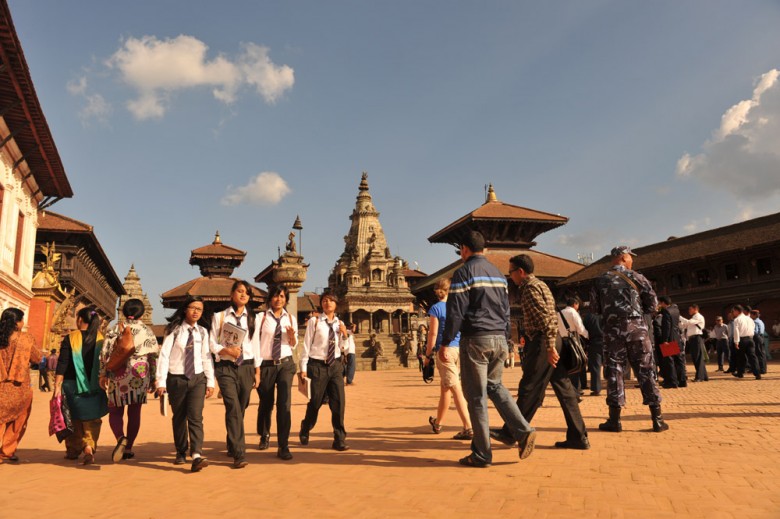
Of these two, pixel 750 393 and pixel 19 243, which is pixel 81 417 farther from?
pixel 19 243

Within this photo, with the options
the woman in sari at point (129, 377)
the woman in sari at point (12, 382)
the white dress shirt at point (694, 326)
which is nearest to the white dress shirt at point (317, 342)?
the woman in sari at point (129, 377)

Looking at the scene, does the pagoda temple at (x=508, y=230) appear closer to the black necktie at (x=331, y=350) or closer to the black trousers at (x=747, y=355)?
the black trousers at (x=747, y=355)

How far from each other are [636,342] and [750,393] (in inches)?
199

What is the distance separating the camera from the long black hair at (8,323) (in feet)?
18.5

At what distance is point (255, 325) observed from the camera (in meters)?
5.60

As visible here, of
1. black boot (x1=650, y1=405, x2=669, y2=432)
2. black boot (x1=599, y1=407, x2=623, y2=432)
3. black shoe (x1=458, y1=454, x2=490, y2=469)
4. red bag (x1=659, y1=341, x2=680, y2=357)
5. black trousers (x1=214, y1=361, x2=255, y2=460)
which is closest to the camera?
black shoe (x1=458, y1=454, x2=490, y2=469)

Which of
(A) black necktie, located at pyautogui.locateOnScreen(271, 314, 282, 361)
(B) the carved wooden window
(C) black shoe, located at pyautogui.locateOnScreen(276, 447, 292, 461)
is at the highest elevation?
(B) the carved wooden window

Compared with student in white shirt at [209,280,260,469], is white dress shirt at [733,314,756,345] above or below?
above

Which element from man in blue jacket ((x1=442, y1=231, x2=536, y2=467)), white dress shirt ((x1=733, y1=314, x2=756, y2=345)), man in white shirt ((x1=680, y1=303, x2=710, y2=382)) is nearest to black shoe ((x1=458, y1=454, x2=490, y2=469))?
man in blue jacket ((x1=442, y1=231, x2=536, y2=467))

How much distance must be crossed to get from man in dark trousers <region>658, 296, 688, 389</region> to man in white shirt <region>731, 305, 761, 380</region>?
5.80 feet

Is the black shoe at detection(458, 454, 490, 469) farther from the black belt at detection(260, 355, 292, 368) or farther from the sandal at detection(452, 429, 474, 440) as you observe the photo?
the black belt at detection(260, 355, 292, 368)

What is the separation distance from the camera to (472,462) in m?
4.58

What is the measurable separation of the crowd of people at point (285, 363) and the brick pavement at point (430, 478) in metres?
0.25

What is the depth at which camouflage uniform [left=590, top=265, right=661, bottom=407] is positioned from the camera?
234 inches
